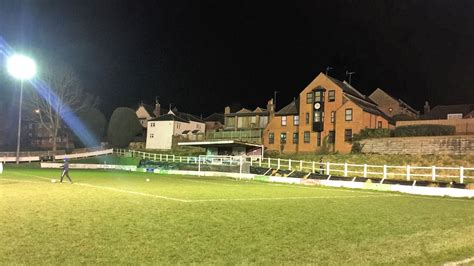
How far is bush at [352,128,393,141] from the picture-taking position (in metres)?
46.1

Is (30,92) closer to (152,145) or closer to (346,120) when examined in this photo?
(152,145)

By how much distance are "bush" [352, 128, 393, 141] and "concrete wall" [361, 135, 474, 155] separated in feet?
3.81

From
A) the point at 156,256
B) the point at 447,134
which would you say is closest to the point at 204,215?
the point at 156,256

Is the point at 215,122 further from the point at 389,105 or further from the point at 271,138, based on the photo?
the point at 389,105

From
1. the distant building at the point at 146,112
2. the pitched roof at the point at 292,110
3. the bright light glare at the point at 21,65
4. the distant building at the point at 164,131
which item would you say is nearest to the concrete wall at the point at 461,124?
the pitched roof at the point at 292,110

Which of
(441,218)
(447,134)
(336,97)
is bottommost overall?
(441,218)

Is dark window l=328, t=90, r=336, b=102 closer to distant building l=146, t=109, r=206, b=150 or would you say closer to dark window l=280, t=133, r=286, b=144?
A: dark window l=280, t=133, r=286, b=144

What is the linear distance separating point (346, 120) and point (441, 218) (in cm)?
3927

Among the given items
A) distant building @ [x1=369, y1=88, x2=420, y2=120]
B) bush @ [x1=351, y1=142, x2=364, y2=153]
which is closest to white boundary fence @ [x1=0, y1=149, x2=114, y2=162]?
bush @ [x1=351, y1=142, x2=364, y2=153]

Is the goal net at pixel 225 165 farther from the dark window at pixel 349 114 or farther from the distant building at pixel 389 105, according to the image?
the distant building at pixel 389 105


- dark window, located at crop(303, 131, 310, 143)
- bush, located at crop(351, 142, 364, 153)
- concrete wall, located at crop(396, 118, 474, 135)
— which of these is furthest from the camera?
dark window, located at crop(303, 131, 310, 143)

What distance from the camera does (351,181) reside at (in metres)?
29.4

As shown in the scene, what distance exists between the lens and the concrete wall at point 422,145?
1522 inches

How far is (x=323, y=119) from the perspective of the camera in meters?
54.5
